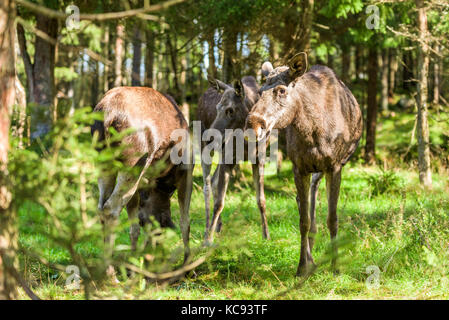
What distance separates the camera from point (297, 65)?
4.89 metres

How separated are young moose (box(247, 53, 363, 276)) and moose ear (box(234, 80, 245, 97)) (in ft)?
4.23

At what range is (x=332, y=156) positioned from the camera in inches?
204

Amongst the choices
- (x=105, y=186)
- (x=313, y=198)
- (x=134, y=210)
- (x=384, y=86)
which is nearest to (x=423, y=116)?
(x=313, y=198)

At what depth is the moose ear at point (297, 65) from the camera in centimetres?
478

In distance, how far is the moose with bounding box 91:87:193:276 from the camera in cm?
463

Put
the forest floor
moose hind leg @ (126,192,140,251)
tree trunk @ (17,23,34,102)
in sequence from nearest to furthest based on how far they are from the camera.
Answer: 1. the forest floor
2. moose hind leg @ (126,192,140,251)
3. tree trunk @ (17,23,34,102)

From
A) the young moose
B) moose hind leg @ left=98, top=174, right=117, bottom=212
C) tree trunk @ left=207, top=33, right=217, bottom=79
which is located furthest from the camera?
tree trunk @ left=207, top=33, right=217, bottom=79

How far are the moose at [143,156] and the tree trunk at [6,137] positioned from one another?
→ 4.38 feet

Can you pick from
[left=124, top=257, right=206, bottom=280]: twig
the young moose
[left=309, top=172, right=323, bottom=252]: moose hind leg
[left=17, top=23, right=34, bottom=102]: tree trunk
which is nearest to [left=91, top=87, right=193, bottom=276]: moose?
the young moose

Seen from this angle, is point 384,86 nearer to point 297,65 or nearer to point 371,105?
point 371,105

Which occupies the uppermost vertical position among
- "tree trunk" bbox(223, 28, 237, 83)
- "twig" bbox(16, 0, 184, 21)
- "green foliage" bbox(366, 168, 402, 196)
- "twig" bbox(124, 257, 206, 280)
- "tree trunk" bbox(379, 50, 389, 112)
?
"tree trunk" bbox(379, 50, 389, 112)

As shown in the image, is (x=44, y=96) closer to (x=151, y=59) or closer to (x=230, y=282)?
(x=151, y=59)

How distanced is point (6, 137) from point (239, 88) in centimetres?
420

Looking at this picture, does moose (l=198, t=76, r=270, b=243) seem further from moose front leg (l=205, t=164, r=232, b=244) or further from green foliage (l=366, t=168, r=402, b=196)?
green foliage (l=366, t=168, r=402, b=196)
